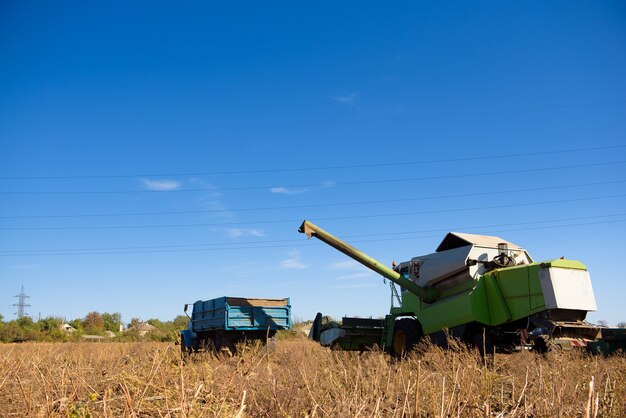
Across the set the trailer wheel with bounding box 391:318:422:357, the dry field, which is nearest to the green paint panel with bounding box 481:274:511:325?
the trailer wheel with bounding box 391:318:422:357

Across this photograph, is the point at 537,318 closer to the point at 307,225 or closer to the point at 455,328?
the point at 455,328

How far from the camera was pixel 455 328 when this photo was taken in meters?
11.0

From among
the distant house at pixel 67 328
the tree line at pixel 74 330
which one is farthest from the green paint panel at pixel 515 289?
the distant house at pixel 67 328

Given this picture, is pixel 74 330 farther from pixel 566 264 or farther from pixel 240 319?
pixel 566 264

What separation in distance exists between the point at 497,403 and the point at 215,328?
11.3 meters

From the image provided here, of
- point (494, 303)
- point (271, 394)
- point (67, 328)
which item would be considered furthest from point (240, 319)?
point (67, 328)

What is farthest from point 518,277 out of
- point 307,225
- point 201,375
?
point 201,375

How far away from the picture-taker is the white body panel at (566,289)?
9336 millimetres

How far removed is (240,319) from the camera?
1482 centimetres

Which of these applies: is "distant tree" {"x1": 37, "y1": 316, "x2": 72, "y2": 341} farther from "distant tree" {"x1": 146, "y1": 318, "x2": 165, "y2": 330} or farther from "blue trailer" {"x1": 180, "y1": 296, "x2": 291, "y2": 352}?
"blue trailer" {"x1": 180, "y1": 296, "x2": 291, "y2": 352}

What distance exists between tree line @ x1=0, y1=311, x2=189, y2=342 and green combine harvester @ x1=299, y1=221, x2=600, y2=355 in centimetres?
2106

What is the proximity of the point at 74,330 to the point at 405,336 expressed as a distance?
36.1m

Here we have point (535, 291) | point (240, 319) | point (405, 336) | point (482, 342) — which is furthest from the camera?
point (240, 319)

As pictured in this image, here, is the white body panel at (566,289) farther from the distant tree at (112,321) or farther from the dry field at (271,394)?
the distant tree at (112,321)
